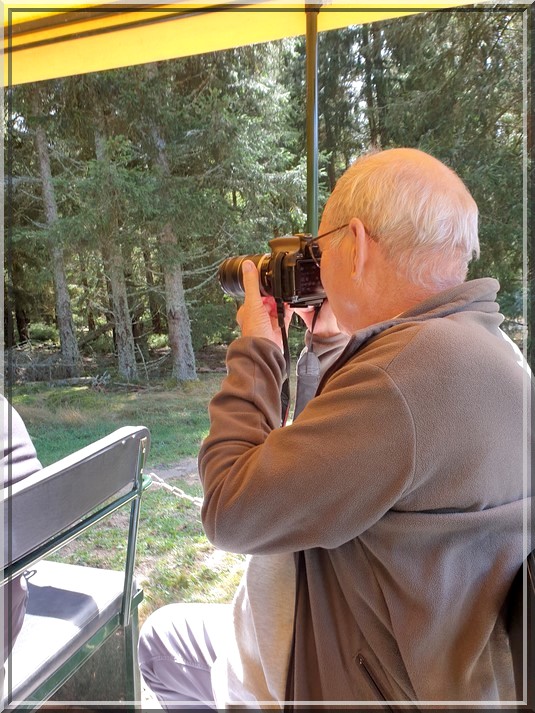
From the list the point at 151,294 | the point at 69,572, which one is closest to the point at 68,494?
the point at 69,572

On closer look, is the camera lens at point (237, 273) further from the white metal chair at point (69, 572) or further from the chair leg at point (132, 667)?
the chair leg at point (132, 667)

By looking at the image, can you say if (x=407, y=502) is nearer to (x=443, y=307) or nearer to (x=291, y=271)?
(x=443, y=307)

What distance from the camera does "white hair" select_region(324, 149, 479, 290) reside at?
24.6 inches

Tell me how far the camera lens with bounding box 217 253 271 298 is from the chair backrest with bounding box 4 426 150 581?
0.32m

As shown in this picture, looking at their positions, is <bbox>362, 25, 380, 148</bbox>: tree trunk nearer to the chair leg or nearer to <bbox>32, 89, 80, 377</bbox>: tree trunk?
<bbox>32, 89, 80, 377</bbox>: tree trunk

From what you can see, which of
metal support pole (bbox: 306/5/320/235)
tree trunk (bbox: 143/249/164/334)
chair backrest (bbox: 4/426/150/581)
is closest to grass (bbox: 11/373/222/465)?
tree trunk (bbox: 143/249/164/334)

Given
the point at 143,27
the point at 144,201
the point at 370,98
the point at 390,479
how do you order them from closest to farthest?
the point at 390,479
the point at 143,27
the point at 370,98
the point at 144,201

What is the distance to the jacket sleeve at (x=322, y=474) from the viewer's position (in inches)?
20.1

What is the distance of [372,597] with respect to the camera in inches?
22.2

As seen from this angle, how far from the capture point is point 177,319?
2359mm

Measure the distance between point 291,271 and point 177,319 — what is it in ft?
5.34

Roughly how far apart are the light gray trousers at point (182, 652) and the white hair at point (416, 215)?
0.68 metres

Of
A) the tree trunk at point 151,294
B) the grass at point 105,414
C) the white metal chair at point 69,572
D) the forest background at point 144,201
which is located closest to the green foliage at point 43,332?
the forest background at point 144,201

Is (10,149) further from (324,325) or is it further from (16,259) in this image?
(324,325)
